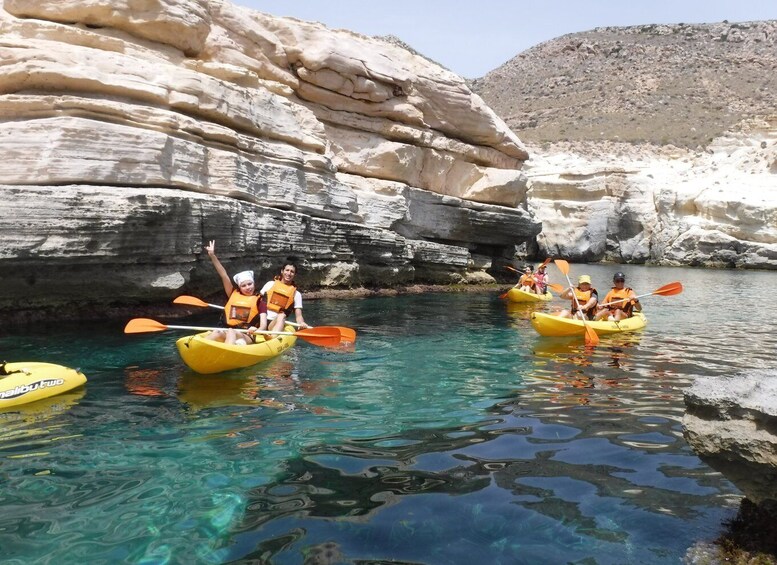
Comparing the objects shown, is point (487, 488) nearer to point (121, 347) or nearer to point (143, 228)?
point (121, 347)

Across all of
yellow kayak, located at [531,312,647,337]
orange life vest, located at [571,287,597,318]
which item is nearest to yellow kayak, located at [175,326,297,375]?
yellow kayak, located at [531,312,647,337]

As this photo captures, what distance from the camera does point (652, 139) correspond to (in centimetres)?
4850

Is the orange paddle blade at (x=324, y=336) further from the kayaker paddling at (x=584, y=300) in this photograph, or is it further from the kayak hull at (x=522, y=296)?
the kayak hull at (x=522, y=296)

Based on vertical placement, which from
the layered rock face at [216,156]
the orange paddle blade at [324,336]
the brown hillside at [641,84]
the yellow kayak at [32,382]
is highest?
the brown hillside at [641,84]

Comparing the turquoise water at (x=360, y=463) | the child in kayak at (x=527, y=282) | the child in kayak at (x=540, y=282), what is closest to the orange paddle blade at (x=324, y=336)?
the turquoise water at (x=360, y=463)

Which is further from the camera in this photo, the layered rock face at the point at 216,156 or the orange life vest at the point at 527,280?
the orange life vest at the point at 527,280

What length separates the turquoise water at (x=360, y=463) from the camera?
3248 millimetres

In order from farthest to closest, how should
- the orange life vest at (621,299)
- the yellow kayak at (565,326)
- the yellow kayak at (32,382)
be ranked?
the orange life vest at (621,299) < the yellow kayak at (565,326) < the yellow kayak at (32,382)

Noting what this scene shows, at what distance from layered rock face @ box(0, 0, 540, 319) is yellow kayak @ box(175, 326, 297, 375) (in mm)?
3585

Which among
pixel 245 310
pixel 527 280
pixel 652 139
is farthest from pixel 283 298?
pixel 652 139

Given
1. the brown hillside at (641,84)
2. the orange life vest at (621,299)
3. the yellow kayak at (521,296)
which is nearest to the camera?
the orange life vest at (621,299)

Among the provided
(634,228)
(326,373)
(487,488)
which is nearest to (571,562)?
(487,488)

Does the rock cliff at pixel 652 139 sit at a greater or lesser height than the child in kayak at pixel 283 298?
greater

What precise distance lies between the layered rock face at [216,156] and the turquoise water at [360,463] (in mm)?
2002
